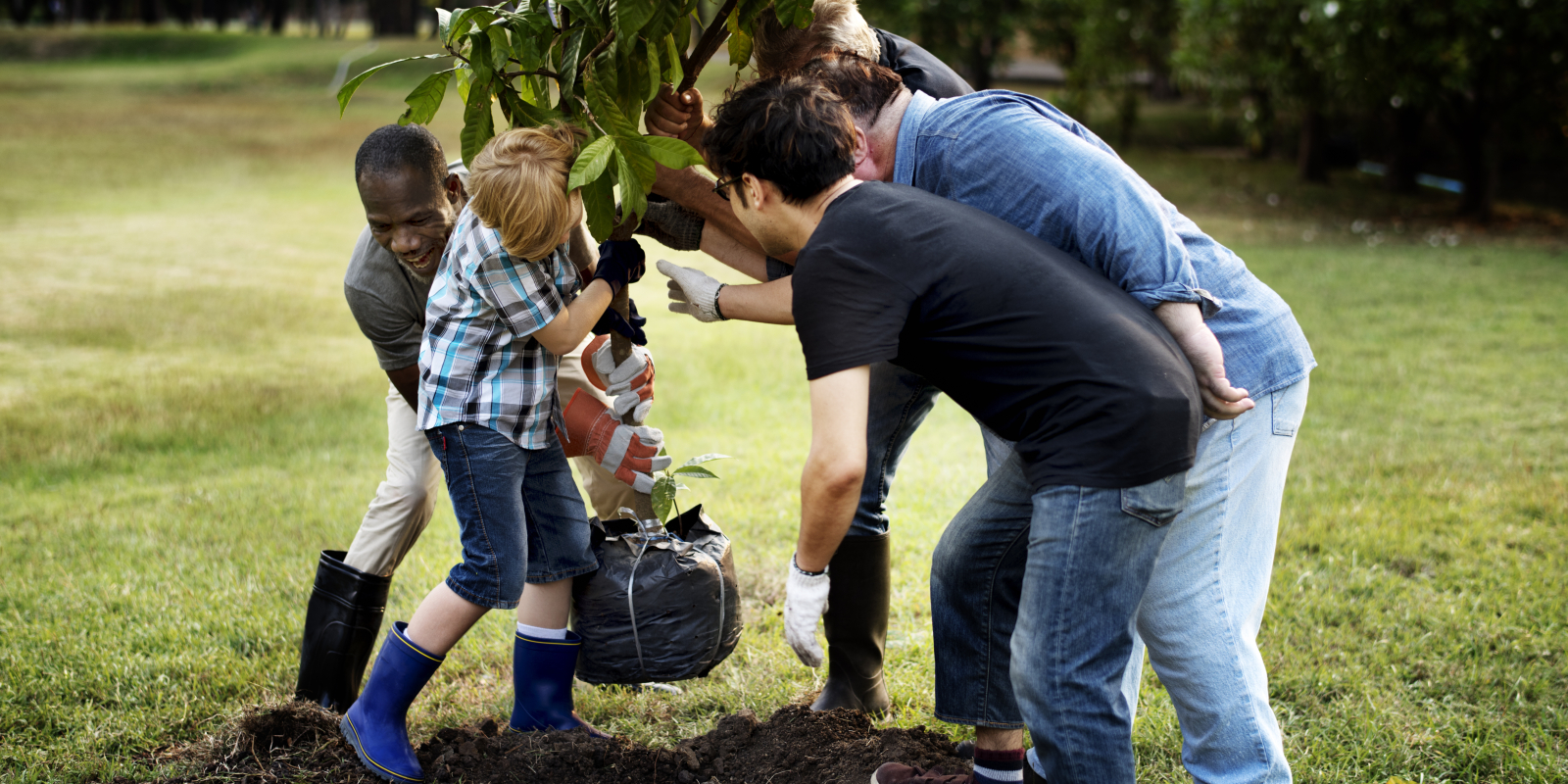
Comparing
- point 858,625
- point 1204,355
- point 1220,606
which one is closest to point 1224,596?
point 1220,606

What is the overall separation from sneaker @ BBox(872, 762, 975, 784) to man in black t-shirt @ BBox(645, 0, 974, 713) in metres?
0.51

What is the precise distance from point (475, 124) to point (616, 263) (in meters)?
0.50

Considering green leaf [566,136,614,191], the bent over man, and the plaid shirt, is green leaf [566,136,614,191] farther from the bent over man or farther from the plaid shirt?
the bent over man

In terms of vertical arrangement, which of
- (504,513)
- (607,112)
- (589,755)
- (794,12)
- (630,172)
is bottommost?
(589,755)

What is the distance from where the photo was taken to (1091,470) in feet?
7.16

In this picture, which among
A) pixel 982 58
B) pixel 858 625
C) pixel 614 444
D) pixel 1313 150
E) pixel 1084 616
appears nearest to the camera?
pixel 1084 616

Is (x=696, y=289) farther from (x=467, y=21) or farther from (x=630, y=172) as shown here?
(x=467, y=21)

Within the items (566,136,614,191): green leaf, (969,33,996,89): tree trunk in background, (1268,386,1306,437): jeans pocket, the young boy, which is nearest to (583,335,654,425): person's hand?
the young boy

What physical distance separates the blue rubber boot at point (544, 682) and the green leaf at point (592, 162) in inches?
54.4

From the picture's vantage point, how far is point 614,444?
337 centimetres

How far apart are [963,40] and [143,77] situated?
87.5 feet

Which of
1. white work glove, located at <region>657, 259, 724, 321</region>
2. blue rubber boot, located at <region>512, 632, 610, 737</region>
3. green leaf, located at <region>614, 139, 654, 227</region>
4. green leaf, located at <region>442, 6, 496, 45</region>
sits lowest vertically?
blue rubber boot, located at <region>512, 632, 610, 737</region>

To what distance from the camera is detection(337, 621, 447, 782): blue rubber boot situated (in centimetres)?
311

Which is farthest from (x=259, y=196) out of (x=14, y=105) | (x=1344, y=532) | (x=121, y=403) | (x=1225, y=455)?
(x=1225, y=455)
